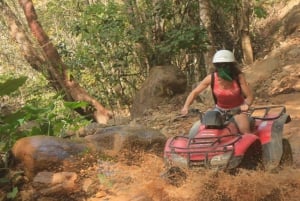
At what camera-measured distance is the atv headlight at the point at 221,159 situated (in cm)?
427

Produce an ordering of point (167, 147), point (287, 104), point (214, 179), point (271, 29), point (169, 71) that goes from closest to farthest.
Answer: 1. point (214, 179)
2. point (167, 147)
3. point (287, 104)
4. point (169, 71)
5. point (271, 29)

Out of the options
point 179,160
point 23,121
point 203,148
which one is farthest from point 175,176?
point 23,121

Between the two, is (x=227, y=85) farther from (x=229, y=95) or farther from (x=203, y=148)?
(x=203, y=148)

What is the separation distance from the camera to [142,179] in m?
5.33

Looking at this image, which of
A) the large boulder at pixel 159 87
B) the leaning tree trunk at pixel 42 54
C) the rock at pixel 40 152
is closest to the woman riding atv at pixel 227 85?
the rock at pixel 40 152

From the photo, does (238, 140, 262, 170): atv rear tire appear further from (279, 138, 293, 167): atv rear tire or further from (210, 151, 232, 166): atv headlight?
(279, 138, 293, 167): atv rear tire

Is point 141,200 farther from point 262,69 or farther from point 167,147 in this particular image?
point 262,69

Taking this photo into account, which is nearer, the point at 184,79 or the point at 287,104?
the point at 287,104

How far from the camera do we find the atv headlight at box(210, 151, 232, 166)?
14.0 feet

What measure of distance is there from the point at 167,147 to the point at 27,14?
671cm

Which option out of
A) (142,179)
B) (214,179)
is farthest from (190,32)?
(214,179)

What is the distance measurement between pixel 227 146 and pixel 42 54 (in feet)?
23.6

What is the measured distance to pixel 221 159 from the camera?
4297 mm

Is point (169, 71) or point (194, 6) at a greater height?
point (194, 6)
